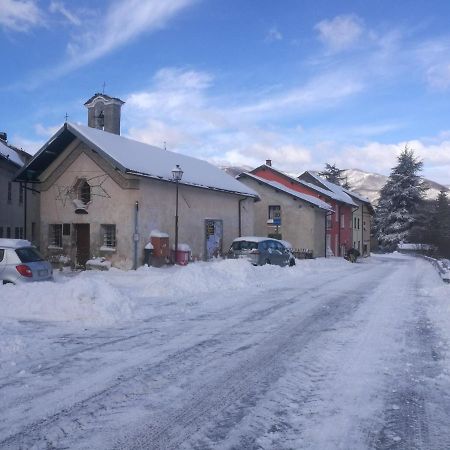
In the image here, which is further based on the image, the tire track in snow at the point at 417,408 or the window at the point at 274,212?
the window at the point at 274,212

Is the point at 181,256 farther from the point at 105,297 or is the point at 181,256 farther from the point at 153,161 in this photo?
the point at 105,297

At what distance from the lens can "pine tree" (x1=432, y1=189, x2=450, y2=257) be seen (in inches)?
1597

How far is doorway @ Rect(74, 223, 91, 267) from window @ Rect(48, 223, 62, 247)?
1.02 m

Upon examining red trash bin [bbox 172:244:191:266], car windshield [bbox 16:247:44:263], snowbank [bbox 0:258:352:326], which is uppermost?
car windshield [bbox 16:247:44:263]

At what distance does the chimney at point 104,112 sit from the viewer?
90.2 ft

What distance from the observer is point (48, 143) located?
20.4 meters

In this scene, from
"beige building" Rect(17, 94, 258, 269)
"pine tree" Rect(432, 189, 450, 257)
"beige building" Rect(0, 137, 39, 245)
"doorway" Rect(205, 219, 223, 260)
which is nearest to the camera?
"beige building" Rect(17, 94, 258, 269)

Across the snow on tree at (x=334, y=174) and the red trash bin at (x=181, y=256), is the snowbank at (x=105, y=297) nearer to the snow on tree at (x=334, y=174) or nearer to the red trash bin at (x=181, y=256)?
the red trash bin at (x=181, y=256)

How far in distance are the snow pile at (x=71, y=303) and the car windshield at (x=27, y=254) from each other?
2.10 metres

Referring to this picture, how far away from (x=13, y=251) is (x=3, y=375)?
7105mm

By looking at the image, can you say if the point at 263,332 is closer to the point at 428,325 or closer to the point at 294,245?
the point at 428,325

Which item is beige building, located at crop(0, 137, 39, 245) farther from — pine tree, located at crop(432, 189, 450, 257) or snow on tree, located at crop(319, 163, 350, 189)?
snow on tree, located at crop(319, 163, 350, 189)

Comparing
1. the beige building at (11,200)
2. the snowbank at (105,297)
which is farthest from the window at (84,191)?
the snowbank at (105,297)

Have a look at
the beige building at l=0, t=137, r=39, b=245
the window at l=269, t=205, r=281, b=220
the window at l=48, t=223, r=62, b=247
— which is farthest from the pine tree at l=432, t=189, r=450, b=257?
the beige building at l=0, t=137, r=39, b=245
